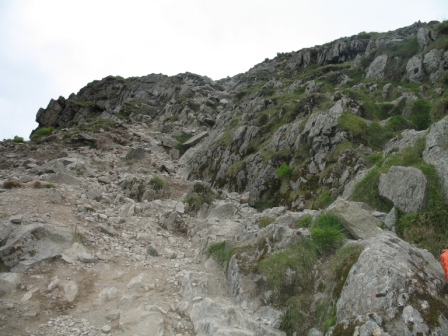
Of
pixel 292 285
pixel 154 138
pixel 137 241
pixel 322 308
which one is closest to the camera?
pixel 322 308

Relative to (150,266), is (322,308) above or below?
below

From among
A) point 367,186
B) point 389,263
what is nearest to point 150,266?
point 389,263

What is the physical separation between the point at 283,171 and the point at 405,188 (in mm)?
11443

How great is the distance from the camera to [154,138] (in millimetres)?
52438

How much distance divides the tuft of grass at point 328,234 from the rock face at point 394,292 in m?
1.91

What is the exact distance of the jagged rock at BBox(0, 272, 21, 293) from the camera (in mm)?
10406

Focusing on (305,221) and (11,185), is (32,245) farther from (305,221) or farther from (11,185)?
(305,221)

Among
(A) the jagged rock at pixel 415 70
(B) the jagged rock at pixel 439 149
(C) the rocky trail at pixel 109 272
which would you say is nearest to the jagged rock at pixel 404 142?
(B) the jagged rock at pixel 439 149

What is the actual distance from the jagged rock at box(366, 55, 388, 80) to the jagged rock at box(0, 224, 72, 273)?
127 ft

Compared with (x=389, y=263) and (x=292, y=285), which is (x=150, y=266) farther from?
(x=389, y=263)

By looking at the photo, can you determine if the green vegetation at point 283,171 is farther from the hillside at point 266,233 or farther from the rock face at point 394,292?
the rock face at point 394,292

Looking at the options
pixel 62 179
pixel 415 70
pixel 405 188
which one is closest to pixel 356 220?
pixel 405 188

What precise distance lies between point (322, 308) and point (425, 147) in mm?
9234

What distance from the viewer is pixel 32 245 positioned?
41.0 feet
